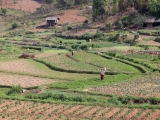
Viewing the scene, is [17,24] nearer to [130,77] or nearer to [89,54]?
[89,54]

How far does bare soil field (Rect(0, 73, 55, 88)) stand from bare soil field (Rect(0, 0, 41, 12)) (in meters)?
78.9

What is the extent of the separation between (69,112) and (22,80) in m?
13.0

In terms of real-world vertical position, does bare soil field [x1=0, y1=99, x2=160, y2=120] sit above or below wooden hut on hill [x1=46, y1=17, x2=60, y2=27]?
below

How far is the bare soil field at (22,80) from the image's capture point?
29.3 m

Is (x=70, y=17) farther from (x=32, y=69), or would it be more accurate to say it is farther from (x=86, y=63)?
(x=32, y=69)

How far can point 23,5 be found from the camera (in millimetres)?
112000

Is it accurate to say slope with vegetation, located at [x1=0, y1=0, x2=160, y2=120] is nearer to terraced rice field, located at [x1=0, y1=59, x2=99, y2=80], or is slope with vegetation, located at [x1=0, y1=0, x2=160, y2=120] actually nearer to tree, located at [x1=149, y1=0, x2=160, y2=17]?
terraced rice field, located at [x1=0, y1=59, x2=99, y2=80]

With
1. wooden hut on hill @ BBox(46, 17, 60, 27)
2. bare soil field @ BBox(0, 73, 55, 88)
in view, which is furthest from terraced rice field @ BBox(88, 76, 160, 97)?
wooden hut on hill @ BBox(46, 17, 60, 27)

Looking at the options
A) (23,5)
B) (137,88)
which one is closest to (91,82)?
(137,88)

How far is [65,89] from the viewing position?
26.5m

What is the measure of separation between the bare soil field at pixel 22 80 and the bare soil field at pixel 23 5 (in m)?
78.9

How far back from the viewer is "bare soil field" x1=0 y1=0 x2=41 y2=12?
108300 millimetres

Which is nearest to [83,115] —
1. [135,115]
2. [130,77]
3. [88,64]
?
[135,115]

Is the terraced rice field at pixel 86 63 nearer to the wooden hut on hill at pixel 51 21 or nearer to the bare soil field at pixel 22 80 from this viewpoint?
the bare soil field at pixel 22 80
